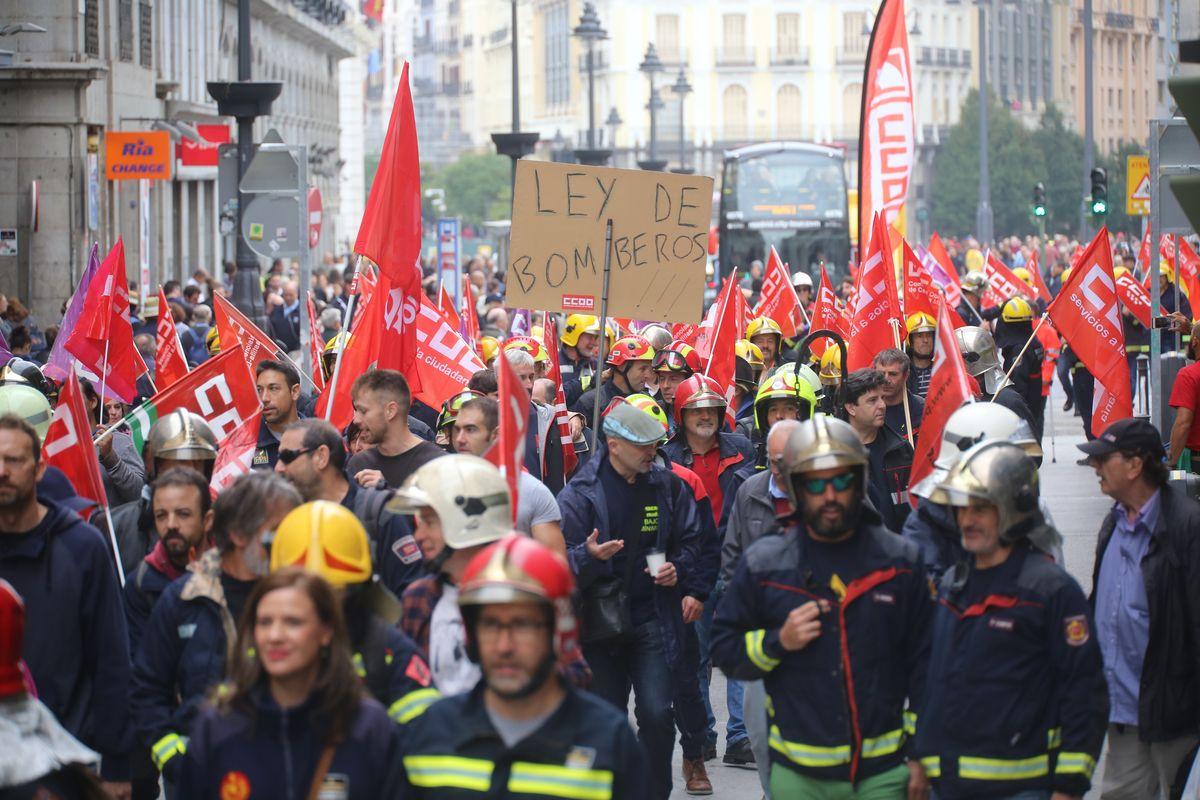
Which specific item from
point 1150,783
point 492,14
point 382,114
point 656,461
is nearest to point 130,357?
point 656,461

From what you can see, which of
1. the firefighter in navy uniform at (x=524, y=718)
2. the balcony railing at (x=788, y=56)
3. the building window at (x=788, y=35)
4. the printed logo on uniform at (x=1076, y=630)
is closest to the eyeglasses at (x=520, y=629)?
the firefighter in navy uniform at (x=524, y=718)

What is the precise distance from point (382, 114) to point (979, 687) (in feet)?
582

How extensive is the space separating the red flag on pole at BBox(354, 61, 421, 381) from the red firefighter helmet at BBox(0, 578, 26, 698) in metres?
5.54

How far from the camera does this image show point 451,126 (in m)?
169

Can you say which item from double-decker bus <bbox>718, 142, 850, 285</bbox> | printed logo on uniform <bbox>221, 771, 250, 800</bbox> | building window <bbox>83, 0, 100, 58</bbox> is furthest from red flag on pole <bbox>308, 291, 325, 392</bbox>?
double-decker bus <bbox>718, 142, 850, 285</bbox>

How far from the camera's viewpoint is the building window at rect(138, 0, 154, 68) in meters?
34.1

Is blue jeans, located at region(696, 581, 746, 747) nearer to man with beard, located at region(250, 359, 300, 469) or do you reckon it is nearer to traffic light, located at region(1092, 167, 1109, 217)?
man with beard, located at region(250, 359, 300, 469)

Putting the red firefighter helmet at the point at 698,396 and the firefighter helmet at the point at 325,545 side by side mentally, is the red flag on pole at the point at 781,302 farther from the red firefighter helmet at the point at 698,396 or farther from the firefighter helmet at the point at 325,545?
the firefighter helmet at the point at 325,545

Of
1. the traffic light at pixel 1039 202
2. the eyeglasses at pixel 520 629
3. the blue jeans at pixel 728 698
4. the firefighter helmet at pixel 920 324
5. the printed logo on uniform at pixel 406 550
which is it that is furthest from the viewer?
the traffic light at pixel 1039 202

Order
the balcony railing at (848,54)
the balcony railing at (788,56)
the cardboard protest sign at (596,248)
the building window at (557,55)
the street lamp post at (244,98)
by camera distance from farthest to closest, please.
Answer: the building window at (557,55)
the balcony railing at (788,56)
the balcony railing at (848,54)
the street lamp post at (244,98)
the cardboard protest sign at (596,248)

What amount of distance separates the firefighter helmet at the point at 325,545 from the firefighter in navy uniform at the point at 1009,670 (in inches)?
60.2

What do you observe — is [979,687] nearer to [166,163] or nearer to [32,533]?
[32,533]

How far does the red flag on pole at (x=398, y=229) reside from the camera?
10.1 m

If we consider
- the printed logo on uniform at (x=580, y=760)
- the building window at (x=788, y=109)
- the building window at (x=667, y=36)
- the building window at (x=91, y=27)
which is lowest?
the printed logo on uniform at (x=580, y=760)
